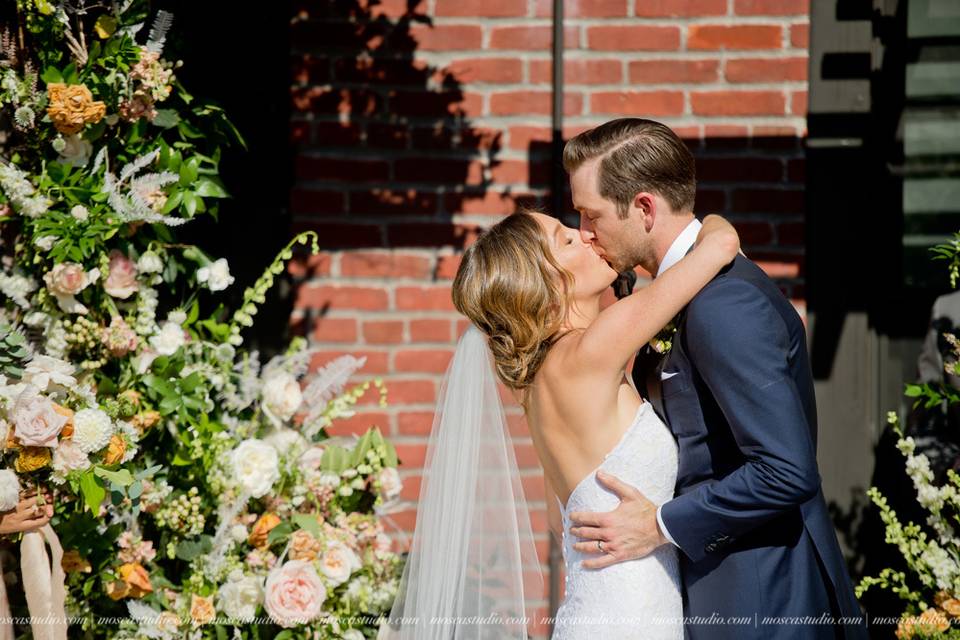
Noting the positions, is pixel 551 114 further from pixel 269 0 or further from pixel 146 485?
pixel 146 485

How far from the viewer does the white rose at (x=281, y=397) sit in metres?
→ 2.89

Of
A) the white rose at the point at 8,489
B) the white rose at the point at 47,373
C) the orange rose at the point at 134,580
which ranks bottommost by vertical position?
the orange rose at the point at 134,580

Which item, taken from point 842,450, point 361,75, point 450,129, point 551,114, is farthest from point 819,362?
point 361,75

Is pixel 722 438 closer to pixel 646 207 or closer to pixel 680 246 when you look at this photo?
pixel 680 246

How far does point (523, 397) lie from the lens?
2533 mm

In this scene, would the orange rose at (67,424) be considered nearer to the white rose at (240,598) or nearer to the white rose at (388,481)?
the white rose at (240,598)

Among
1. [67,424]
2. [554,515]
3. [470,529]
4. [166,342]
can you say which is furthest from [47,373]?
[554,515]

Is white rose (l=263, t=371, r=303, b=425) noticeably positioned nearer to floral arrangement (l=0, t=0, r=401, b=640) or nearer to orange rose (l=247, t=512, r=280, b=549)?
floral arrangement (l=0, t=0, r=401, b=640)

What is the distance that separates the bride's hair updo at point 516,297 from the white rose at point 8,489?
3.90 ft

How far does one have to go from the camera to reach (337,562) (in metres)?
2.70

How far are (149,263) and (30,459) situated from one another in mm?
700

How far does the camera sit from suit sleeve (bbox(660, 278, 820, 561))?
2061 millimetres

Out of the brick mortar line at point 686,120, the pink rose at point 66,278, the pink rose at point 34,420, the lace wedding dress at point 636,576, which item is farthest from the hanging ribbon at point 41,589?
the brick mortar line at point 686,120

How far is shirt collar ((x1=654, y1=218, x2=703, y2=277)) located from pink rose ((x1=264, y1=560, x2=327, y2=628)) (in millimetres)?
1312
